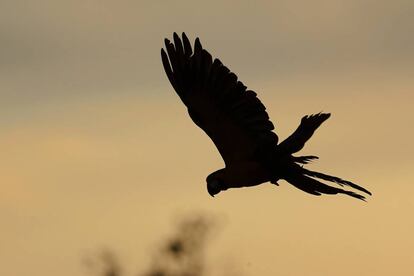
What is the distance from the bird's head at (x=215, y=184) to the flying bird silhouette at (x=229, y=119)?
1cm

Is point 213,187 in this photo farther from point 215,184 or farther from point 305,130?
point 305,130

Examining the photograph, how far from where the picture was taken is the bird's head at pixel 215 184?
666 inches

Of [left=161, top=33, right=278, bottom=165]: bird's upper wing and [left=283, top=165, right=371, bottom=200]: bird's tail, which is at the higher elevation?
[left=161, top=33, right=278, bottom=165]: bird's upper wing

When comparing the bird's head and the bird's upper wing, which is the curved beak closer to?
the bird's head

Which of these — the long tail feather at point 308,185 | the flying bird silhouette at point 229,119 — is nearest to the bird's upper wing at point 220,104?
the flying bird silhouette at point 229,119

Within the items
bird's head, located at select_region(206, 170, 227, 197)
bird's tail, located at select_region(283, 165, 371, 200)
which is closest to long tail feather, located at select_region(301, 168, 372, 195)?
bird's tail, located at select_region(283, 165, 371, 200)

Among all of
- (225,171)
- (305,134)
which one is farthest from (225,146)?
(305,134)

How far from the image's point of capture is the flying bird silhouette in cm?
1641

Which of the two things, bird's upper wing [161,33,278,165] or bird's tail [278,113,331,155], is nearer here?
bird's tail [278,113,331,155]

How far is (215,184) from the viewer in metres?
17.0

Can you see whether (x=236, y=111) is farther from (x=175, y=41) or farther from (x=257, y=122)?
(x=175, y=41)

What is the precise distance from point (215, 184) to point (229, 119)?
39.1 inches

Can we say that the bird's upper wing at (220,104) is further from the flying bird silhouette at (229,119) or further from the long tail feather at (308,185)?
the long tail feather at (308,185)

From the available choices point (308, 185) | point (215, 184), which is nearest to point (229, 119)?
point (215, 184)
